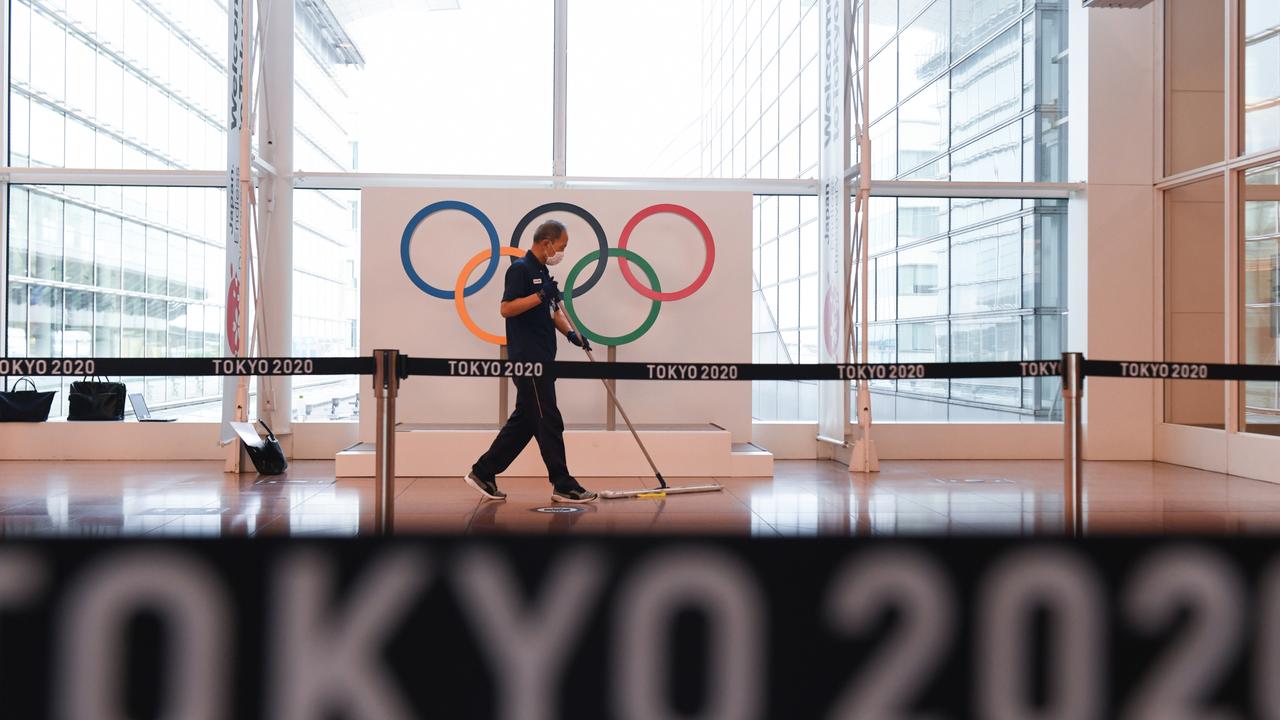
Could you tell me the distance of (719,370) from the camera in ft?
15.4

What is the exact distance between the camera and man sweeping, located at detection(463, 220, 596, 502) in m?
5.61

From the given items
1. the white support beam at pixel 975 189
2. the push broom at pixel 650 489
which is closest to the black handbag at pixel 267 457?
the push broom at pixel 650 489

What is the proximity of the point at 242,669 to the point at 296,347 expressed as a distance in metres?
8.15

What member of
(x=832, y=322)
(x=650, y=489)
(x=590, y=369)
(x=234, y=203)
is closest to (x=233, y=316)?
(x=234, y=203)

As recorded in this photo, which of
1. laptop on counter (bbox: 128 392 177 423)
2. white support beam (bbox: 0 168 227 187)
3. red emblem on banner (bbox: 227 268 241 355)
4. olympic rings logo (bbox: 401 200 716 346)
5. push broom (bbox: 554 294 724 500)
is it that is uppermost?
white support beam (bbox: 0 168 227 187)

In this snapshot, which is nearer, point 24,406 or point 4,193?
point 24,406

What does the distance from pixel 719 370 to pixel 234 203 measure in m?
5.29

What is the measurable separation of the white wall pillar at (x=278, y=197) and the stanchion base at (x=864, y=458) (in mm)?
5518

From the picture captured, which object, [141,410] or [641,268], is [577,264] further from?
[141,410]

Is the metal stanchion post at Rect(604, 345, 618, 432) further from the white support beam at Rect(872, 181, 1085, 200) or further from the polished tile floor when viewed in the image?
the white support beam at Rect(872, 181, 1085, 200)

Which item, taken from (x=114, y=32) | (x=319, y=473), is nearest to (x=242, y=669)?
(x=319, y=473)

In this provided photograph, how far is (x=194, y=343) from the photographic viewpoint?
9.30m

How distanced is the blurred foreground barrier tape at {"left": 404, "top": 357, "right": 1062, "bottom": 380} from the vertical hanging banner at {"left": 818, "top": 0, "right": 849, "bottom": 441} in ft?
11.2

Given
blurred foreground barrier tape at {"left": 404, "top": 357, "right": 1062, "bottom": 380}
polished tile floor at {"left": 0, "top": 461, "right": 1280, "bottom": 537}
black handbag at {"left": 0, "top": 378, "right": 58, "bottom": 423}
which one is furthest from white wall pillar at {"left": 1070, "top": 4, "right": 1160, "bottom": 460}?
black handbag at {"left": 0, "top": 378, "right": 58, "bottom": 423}
